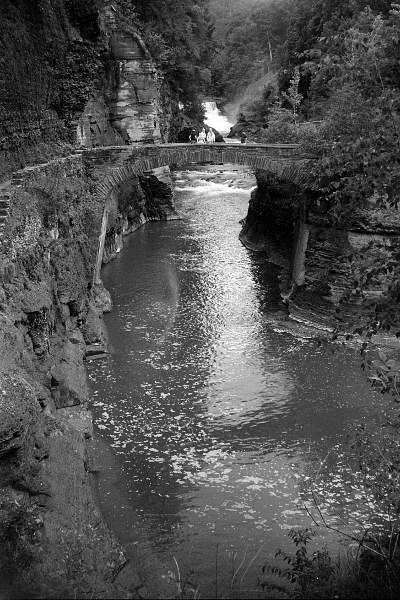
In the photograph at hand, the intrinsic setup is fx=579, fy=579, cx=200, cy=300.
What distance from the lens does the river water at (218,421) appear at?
35.7 ft

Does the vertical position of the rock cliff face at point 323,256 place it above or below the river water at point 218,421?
above

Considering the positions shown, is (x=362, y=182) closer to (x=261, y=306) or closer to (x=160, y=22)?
(x=261, y=306)

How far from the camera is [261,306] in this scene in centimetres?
2234

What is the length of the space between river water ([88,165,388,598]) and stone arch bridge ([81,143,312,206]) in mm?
4966

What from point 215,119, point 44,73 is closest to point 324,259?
point 44,73

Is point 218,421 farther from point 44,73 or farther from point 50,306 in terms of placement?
point 44,73

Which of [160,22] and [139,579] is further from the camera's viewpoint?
[160,22]

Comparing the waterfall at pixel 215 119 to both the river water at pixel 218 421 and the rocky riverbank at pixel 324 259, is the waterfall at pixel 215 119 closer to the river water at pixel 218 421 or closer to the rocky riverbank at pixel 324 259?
the rocky riverbank at pixel 324 259

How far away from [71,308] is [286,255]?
1297 cm

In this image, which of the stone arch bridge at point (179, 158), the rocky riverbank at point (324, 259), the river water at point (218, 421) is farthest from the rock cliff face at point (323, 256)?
the stone arch bridge at point (179, 158)

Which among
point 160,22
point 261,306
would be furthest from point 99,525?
point 160,22

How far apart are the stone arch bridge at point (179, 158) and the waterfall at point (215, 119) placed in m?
48.8

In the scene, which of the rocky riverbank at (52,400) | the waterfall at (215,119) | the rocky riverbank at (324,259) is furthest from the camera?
the waterfall at (215,119)

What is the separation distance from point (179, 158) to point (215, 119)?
5351 cm
